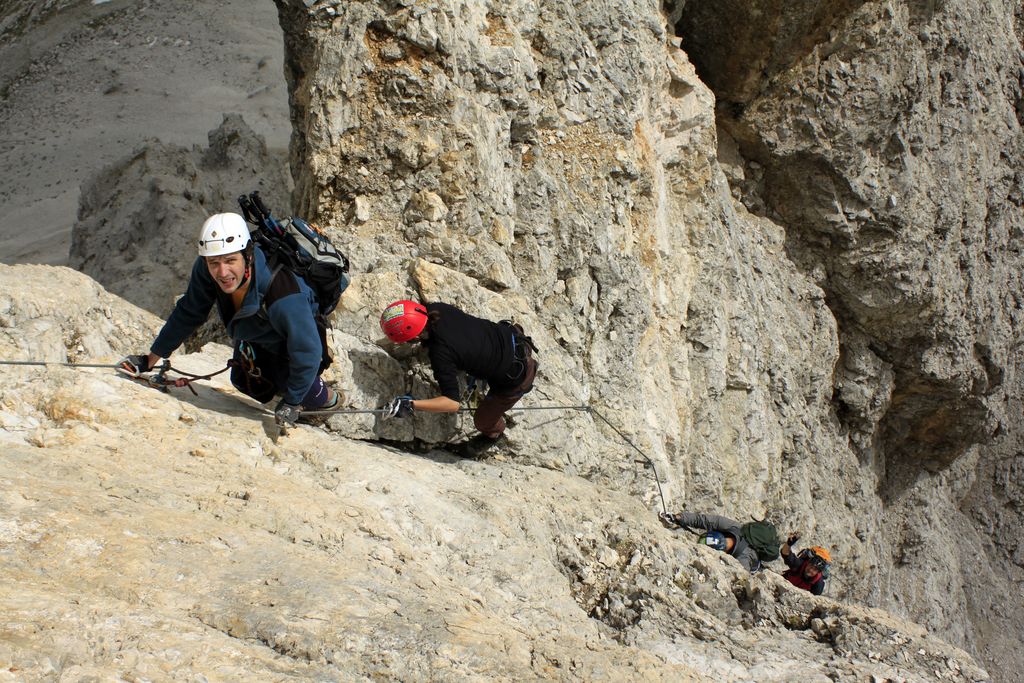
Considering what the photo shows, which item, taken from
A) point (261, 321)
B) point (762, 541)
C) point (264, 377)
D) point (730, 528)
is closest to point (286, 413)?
point (264, 377)

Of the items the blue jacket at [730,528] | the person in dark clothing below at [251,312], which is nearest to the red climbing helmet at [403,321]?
the person in dark clothing below at [251,312]

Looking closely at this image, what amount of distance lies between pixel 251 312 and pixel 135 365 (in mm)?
1207

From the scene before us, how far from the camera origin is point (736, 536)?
398 inches

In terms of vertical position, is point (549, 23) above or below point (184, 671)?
above

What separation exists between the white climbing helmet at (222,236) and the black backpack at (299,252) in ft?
1.44

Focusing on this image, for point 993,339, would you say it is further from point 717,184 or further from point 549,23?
point 549,23

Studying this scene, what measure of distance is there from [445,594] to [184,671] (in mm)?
2049

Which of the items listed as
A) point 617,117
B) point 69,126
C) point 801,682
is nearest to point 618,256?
point 617,117

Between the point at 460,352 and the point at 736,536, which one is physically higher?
the point at 460,352

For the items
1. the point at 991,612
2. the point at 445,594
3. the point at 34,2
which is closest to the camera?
the point at 445,594

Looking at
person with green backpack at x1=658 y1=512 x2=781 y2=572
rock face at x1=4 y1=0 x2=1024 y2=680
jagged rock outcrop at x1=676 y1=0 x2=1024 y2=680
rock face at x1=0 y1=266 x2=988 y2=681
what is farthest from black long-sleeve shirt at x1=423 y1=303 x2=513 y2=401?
jagged rock outcrop at x1=676 y1=0 x2=1024 y2=680

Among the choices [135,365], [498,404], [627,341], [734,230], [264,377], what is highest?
[734,230]

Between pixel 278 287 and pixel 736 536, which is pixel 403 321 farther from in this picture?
pixel 736 536

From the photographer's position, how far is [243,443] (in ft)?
20.4
